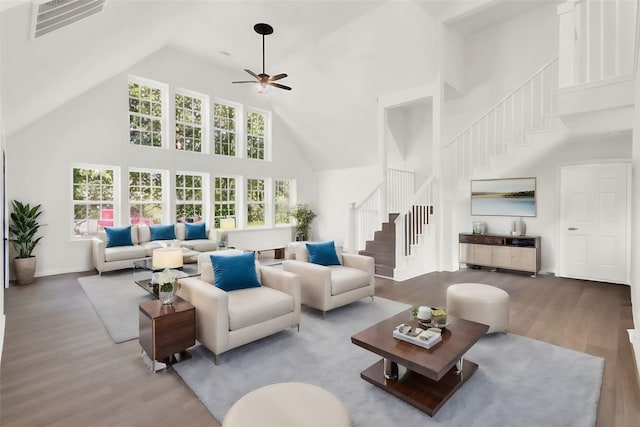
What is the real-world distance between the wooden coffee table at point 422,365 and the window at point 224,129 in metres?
7.19

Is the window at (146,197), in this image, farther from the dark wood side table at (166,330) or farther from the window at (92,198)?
the dark wood side table at (166,330)

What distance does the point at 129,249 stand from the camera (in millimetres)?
6082

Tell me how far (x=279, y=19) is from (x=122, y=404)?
5.87 metres

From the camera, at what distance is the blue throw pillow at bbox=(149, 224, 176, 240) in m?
6.90

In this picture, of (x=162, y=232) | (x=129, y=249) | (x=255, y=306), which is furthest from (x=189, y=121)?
(x=255, y=306)

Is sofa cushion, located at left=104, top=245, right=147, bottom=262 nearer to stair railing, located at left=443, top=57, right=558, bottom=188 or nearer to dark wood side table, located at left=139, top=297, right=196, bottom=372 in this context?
dark wood side table, located at left=139, top=297, right=196, bottom=372

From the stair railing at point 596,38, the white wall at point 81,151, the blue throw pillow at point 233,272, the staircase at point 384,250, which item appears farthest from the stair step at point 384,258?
the white wall at point 81,151

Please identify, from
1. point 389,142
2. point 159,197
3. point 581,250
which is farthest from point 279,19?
point 581,250

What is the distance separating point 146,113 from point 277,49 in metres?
3.35

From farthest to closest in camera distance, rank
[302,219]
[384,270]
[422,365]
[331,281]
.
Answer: [302,219] → [384,270] → [331,281] → [422,365]

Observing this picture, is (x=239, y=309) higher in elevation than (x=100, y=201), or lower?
lower

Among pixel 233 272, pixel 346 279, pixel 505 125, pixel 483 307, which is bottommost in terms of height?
pixel 483 307

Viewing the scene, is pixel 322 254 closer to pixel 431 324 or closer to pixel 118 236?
pixel 431 324

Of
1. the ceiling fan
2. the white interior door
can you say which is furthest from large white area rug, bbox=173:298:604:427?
the ceiling fan
